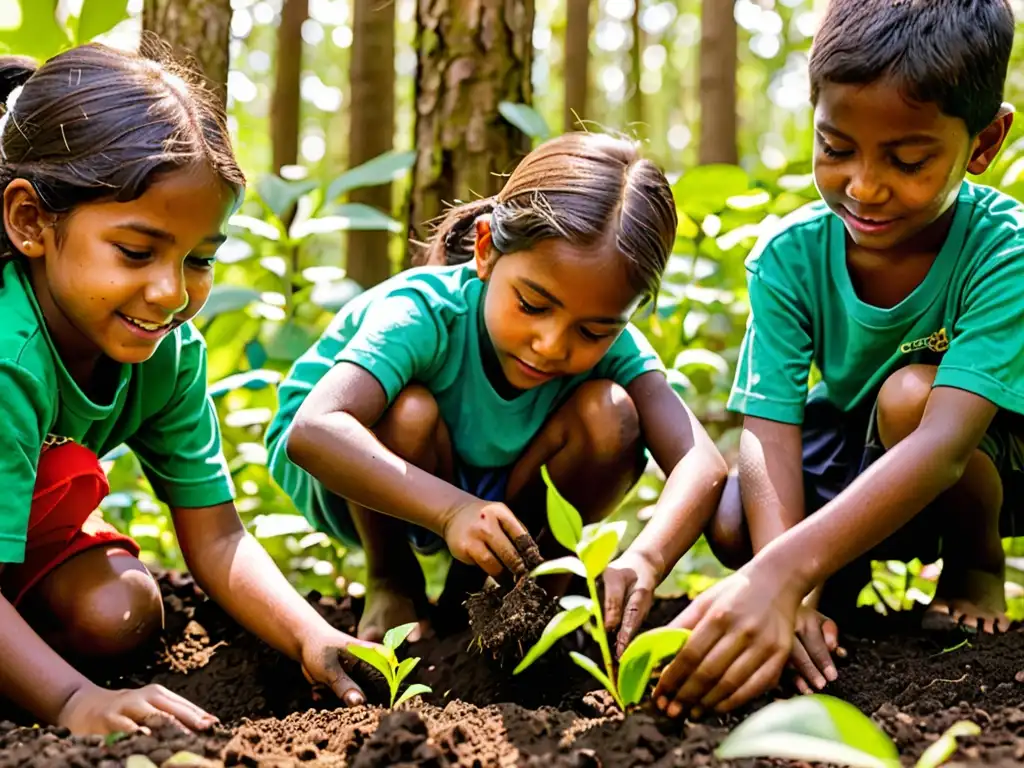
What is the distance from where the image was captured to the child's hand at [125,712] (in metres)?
1.44

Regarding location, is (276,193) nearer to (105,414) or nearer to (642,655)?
(105,414)

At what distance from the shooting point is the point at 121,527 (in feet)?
9.44

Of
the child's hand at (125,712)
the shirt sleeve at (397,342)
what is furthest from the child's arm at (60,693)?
the shirt sleeve at (397,342)

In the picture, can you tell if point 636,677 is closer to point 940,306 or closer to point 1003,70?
point 940,306

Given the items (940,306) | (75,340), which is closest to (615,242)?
(940,306)

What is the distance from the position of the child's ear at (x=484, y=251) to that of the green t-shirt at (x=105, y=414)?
20.8 inches

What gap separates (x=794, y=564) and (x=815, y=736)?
650mm

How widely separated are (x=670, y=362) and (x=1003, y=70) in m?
1.12

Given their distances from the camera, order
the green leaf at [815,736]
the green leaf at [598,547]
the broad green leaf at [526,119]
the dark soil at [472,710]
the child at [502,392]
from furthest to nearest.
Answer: the broad green leaf at [526,119]
the child at [502,392]
the green leaf at [598,547]
the dark soil at [472,710]
the green leaf at [815,736]

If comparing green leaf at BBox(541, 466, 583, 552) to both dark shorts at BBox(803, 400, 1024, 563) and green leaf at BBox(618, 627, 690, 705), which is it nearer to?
green leaf at BBox(618, 627, 690, 705)

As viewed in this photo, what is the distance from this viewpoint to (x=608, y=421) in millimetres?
2010

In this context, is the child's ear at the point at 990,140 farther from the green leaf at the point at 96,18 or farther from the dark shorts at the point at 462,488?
the green leaf at the point at 96,18

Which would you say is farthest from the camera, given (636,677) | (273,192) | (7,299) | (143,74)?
(273,192)

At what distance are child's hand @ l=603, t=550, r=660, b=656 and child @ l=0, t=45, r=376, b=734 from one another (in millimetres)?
423
